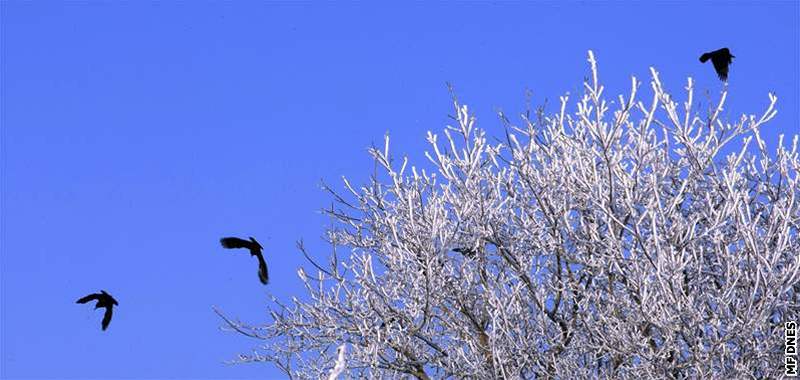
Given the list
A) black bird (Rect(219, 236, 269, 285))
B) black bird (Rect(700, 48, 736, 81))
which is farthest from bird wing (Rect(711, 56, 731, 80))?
black bird (Rect(219, 236, 269, 285))

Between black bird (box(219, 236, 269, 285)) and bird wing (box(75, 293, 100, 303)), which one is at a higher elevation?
Answer: bird wing (box(75, 293, 100, 303))

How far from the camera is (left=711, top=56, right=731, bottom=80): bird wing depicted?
11328mm

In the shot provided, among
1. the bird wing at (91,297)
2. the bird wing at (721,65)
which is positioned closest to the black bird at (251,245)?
the bird wing at (91,297)

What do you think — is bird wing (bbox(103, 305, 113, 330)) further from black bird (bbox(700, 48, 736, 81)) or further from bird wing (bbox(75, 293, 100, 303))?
black bird (bbox(700, 48, 736, 81))

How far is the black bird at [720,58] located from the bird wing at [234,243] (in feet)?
17.1

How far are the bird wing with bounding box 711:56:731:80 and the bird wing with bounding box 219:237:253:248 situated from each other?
522 centimetres

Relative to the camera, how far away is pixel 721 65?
450 inches

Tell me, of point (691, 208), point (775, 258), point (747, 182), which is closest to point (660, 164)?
point (691, 208)

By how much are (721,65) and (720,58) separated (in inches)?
5.9

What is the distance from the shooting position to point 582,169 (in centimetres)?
1109

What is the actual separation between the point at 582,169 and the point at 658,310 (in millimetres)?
1954

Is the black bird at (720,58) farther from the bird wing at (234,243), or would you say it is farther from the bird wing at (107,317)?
the bird wing at (107,317)

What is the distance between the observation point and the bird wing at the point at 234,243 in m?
10.8

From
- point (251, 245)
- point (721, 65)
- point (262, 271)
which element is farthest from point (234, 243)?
point (721, 65)
